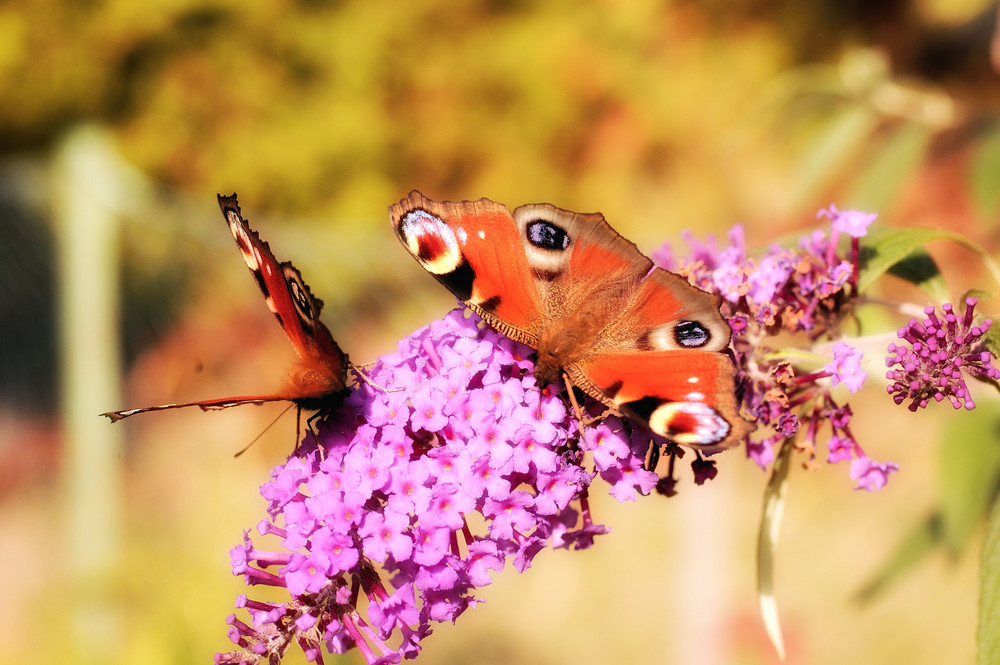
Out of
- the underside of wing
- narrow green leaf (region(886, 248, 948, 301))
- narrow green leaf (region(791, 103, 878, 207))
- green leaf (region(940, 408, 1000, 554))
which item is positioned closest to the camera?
the underside of wing

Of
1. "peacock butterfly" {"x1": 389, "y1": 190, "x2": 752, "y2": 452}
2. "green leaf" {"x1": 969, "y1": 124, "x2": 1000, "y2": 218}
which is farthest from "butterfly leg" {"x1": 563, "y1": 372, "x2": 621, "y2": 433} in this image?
"green leaf" {"x1": 969, "y1": 124, "x2": 1000, "y2": 218}

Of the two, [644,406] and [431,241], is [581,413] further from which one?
[431,241]

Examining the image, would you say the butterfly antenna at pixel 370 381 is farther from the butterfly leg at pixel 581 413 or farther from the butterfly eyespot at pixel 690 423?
the butterfly eyespot at pixel 690 423

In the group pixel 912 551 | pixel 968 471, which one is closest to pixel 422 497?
pixel 968 471

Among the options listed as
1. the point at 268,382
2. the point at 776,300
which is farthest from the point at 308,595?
the point at 268,382

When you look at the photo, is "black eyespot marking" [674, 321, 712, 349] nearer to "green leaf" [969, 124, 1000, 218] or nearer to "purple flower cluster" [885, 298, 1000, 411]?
"purple flower cluster" [885, 298, 1000, 411]

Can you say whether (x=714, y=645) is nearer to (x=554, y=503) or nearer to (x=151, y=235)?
(x=554, y=503)

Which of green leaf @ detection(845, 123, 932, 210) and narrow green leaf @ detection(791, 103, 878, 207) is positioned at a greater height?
narrow green leaf @ detection(791, 103, 878, 207)
